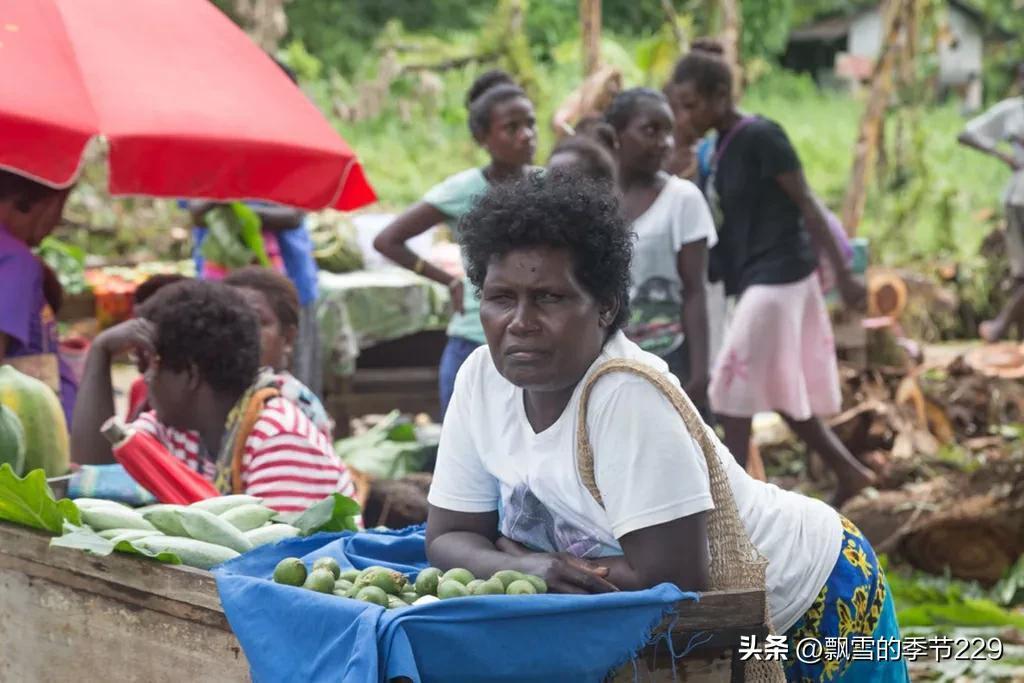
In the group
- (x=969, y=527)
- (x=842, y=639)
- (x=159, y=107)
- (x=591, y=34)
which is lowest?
(x=969, y=527)

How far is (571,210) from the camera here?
2789 mm

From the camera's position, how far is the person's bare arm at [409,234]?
19.4 ft

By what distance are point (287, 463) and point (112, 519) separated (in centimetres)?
66

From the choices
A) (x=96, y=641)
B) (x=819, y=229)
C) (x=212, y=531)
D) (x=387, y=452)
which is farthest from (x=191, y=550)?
(x=819, y=229)

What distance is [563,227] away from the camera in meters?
2.79

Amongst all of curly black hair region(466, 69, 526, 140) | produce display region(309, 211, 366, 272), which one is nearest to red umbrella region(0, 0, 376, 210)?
curly black hair region(466, 69, 526, 140)

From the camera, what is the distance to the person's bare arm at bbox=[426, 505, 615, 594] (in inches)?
106

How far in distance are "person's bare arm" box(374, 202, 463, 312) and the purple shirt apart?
4.42 feet

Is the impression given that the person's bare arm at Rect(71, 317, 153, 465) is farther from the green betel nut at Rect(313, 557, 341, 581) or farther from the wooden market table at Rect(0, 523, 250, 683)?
the green betel nut at Rect(313, 557, 341, 581)

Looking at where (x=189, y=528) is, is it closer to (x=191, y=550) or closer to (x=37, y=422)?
(x=191, y=550)

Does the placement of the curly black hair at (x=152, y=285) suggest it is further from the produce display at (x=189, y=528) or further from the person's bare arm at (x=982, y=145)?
the person's bare arm at (x=982, y=145)

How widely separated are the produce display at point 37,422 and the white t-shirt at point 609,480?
1.47 meters

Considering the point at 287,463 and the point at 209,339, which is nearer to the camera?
the point at 287,463

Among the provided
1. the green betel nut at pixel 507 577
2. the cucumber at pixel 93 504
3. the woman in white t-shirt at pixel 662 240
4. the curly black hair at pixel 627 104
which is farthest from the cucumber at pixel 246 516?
the curly black hair at pixel 627 104
